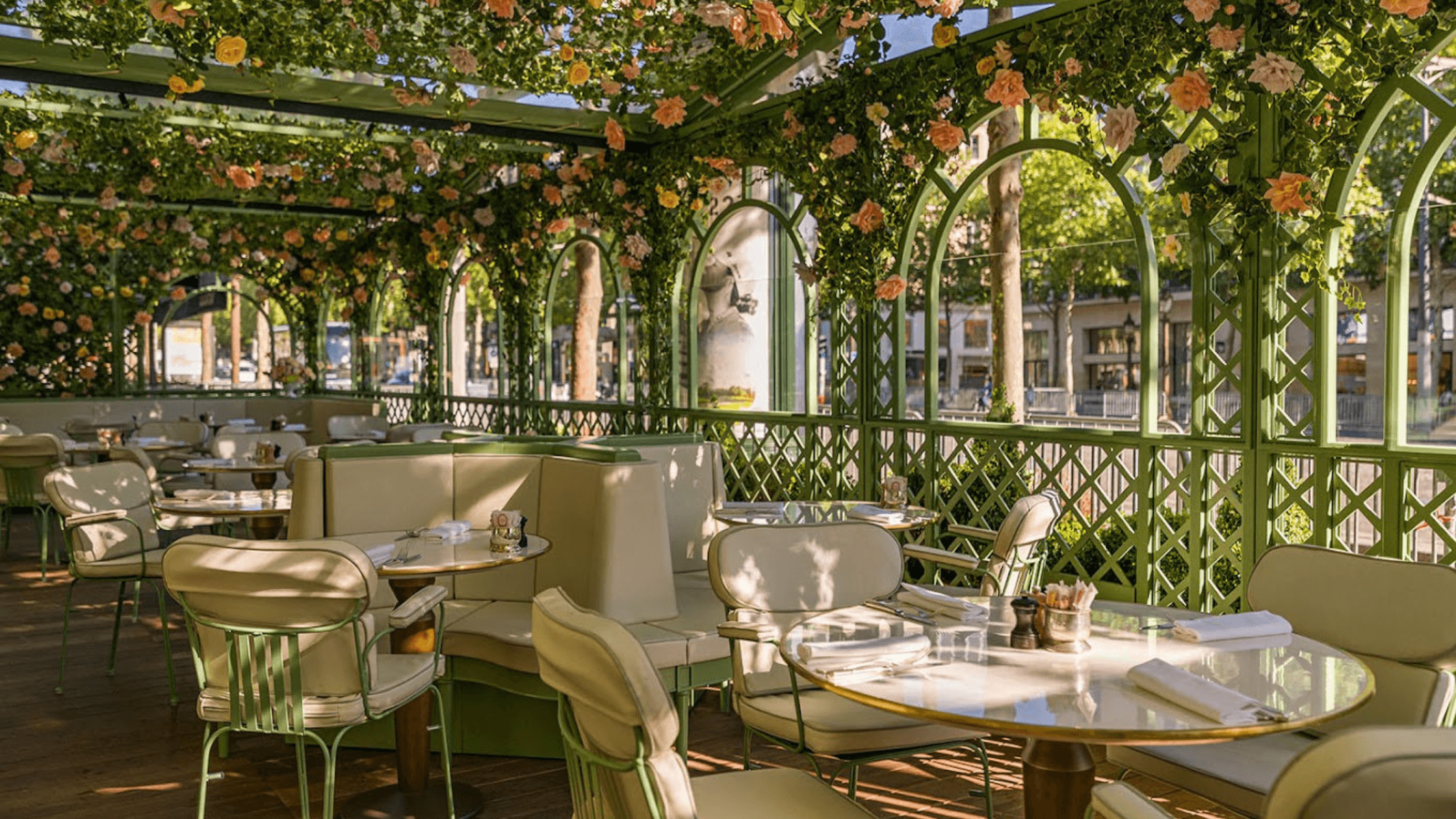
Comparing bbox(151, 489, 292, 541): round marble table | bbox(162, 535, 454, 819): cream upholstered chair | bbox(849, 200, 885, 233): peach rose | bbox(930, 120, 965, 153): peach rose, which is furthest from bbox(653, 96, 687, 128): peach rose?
bbox(162, 535, 454, 819): cream upholstered chair

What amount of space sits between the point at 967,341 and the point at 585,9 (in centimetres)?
456

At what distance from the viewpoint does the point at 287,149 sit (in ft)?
35.1

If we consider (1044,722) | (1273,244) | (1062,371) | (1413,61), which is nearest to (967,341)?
(1062,371)

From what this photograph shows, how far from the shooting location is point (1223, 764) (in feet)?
8.75

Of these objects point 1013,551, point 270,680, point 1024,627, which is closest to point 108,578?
point 270,680

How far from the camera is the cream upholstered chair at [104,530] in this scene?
540 cm

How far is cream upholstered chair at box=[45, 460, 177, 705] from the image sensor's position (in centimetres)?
540

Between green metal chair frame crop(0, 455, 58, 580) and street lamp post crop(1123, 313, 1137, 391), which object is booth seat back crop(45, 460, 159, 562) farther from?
street lamp post crop(1123, 313, 1137, 391)

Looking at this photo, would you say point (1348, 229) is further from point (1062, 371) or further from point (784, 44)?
point (1062, 371)

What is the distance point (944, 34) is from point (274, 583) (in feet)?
14.2

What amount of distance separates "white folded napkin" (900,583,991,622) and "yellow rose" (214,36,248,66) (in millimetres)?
4538

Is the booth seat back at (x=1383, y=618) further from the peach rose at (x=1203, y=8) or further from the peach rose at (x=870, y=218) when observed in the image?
the peach rose at (x=870, y=218)

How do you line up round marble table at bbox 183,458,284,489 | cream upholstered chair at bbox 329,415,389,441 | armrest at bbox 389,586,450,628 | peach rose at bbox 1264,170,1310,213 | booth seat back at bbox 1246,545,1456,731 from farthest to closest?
cream upholstered chair at bbox 329,415,389,441
round marble table at bbox 183,458,284,489
peach rose at bbox 1264,170,1310,213
armrest at bbox 389,586,450,628
booth seat back at bbox 1246,545,1456,731

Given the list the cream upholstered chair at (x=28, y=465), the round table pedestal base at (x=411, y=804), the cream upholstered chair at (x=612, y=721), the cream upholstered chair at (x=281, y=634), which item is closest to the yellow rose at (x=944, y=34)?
the cream upholstered chair at (x=281, y=634)
